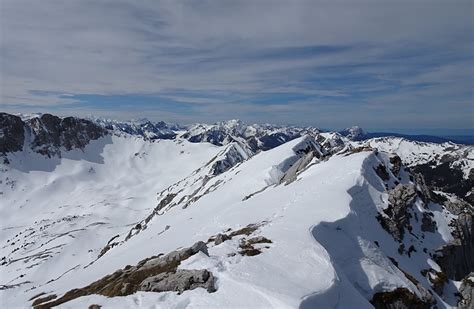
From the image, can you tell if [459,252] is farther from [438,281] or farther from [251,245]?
[251,245]

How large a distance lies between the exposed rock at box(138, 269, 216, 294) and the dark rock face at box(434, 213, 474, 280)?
164 feet

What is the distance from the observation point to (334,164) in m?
78.9

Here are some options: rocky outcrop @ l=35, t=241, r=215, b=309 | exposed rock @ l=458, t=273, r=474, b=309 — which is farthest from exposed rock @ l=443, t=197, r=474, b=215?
rocky outcrop @ l=35, t=241, r=215, b=309

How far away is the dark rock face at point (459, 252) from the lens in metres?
67.0

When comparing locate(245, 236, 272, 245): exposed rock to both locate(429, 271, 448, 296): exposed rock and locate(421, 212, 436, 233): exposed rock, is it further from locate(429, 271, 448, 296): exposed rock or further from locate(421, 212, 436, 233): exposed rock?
locate(421, 212, 436, 233): exposed rock

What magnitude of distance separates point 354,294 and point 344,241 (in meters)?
13.0

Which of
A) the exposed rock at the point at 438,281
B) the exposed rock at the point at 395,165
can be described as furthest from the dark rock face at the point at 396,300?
the exposed rock at the point at 395,165

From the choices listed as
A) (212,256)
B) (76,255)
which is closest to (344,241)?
(212,256)

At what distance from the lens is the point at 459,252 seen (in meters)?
71.7

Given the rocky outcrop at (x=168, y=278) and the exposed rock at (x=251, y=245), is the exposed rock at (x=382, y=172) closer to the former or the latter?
the exposed rock at (x=251, y=245)

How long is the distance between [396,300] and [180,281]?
21.9m

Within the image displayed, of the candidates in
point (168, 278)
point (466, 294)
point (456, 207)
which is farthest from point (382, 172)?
point (168, 278)

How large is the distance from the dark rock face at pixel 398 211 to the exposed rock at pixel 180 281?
35872mm

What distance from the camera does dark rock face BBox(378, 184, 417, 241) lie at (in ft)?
191
